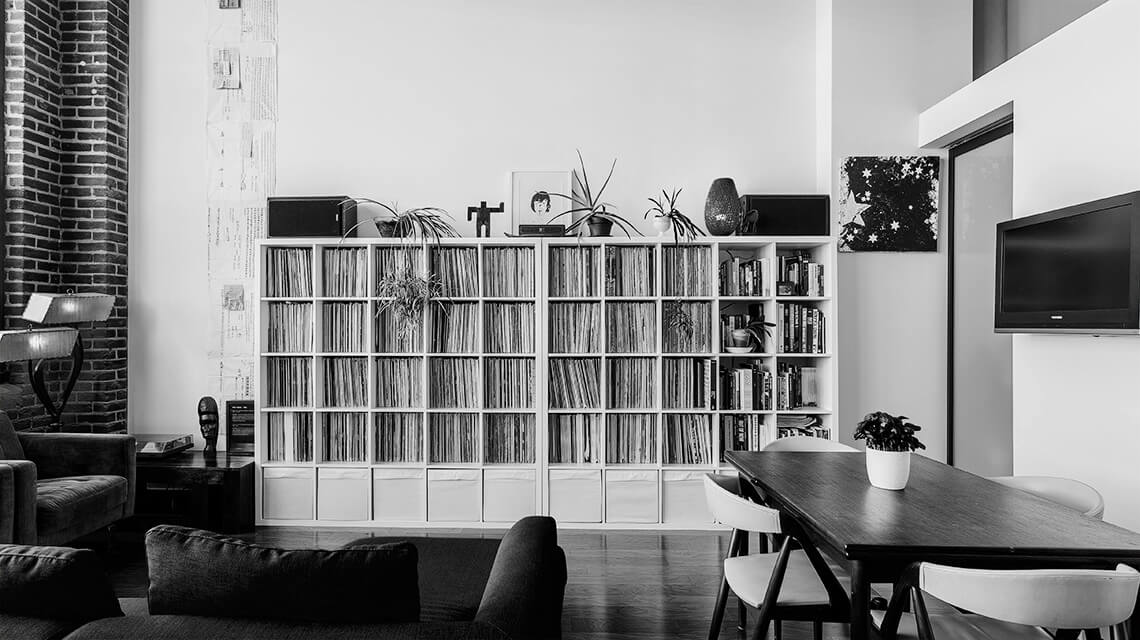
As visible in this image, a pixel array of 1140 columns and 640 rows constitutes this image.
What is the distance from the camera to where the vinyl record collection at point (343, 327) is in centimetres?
458

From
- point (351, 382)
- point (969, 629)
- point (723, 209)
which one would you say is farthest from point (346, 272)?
point (969, 629)

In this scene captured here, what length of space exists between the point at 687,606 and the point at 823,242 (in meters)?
2.36

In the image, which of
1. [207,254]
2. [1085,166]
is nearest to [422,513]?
[207,254]

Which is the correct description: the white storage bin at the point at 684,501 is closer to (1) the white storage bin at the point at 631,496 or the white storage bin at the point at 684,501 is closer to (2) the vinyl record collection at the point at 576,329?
(1) the white storage bin at the point at 631,496

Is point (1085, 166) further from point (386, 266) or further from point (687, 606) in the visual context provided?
point (386, 266)

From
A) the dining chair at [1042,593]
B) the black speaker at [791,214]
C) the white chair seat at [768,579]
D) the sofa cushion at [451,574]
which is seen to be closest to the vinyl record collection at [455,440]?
the sofa cushion at [451,574]

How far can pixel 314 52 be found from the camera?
16.1 ft

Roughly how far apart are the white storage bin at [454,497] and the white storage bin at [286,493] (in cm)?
76

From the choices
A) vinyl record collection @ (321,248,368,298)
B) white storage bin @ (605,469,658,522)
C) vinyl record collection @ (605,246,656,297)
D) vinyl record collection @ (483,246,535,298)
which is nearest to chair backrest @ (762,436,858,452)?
white storage bin @ (605,469,658,522)

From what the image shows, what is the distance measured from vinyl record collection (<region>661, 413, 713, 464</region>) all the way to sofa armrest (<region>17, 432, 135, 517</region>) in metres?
3.08

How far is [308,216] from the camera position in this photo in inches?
178

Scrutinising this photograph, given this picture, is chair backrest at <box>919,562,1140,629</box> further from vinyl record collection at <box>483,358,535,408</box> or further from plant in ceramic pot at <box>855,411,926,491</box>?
vinyl record collection at <box>483,358,535,408</box>

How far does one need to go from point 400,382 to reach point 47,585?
305 cm

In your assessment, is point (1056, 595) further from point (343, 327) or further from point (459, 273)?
point (343, 327)
